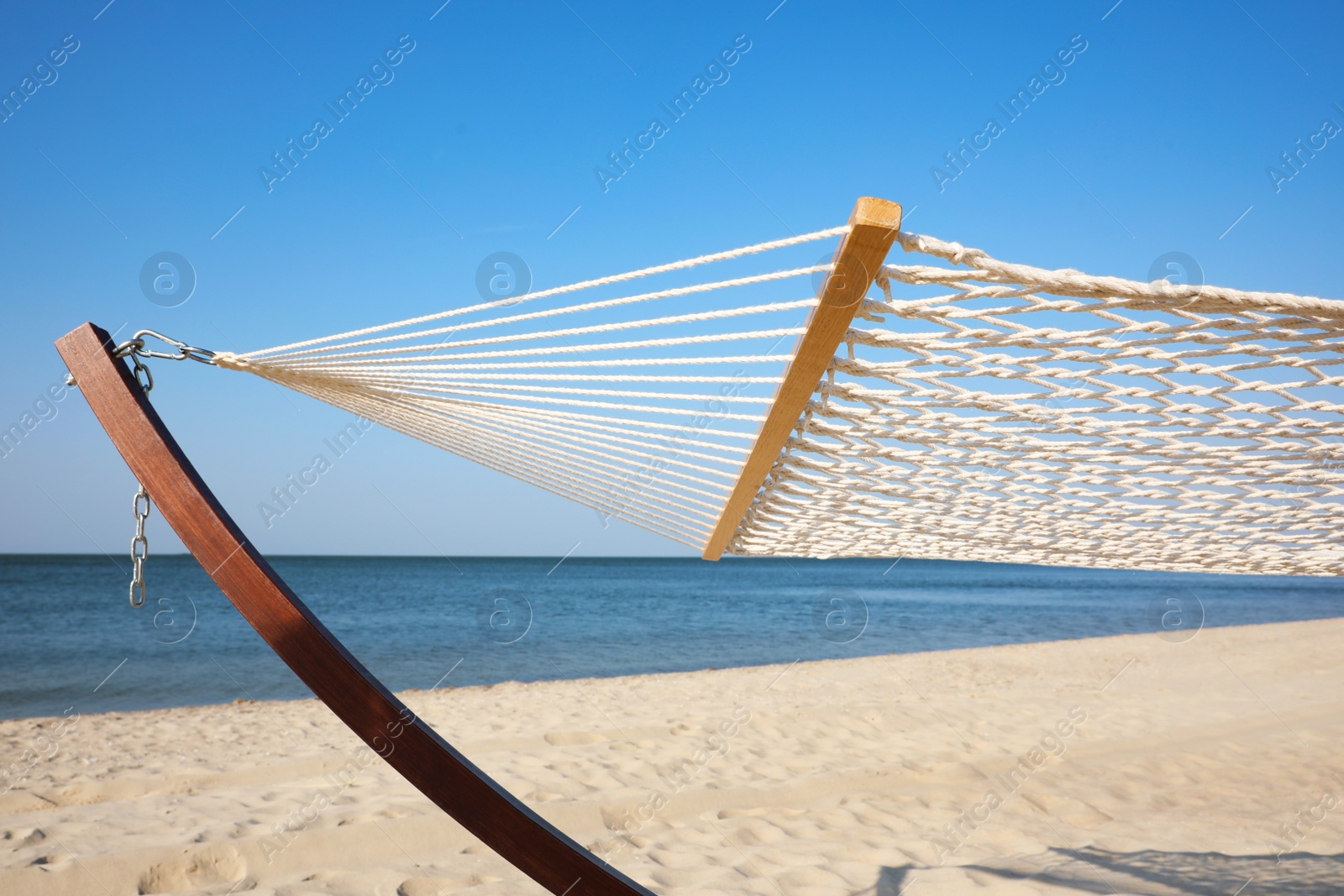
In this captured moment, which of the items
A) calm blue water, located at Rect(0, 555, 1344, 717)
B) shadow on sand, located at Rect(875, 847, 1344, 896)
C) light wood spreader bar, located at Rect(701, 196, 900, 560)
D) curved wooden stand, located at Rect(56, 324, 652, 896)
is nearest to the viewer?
light wood spreader bar, located at Rect(701, 196, 900, 560)

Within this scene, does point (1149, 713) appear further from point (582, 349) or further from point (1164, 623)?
point (1164, 623)

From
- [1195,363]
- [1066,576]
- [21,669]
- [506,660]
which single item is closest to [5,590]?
[21,669]

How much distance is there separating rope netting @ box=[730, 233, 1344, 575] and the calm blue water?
680 centimetres

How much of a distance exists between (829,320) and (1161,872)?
8.11 feet

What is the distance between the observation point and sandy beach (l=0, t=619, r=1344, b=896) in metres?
2.56

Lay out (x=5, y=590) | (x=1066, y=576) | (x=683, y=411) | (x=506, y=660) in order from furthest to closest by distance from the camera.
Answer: (x=1066, y=576)
(x=5, y=590)
(x=506, y=660)
(x=683, y=411)

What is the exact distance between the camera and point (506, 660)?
9680mm

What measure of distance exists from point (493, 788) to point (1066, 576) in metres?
31.0

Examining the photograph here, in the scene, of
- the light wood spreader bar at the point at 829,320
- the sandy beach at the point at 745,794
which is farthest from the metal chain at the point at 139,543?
the sandy beach at the point at 745,794

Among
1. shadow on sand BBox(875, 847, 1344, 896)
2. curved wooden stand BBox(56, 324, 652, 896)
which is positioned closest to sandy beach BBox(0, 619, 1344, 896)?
shadow on sand BBox(875, 847, 1344, 896)

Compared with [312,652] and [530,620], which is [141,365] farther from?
[530,620]

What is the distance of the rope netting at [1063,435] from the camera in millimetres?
1219

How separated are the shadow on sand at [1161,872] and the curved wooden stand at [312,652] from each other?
1.52 metres

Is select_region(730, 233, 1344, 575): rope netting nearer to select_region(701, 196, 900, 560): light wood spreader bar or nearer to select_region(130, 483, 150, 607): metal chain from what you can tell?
select_region(701, 196, 900, 560): light wood spreader bar
